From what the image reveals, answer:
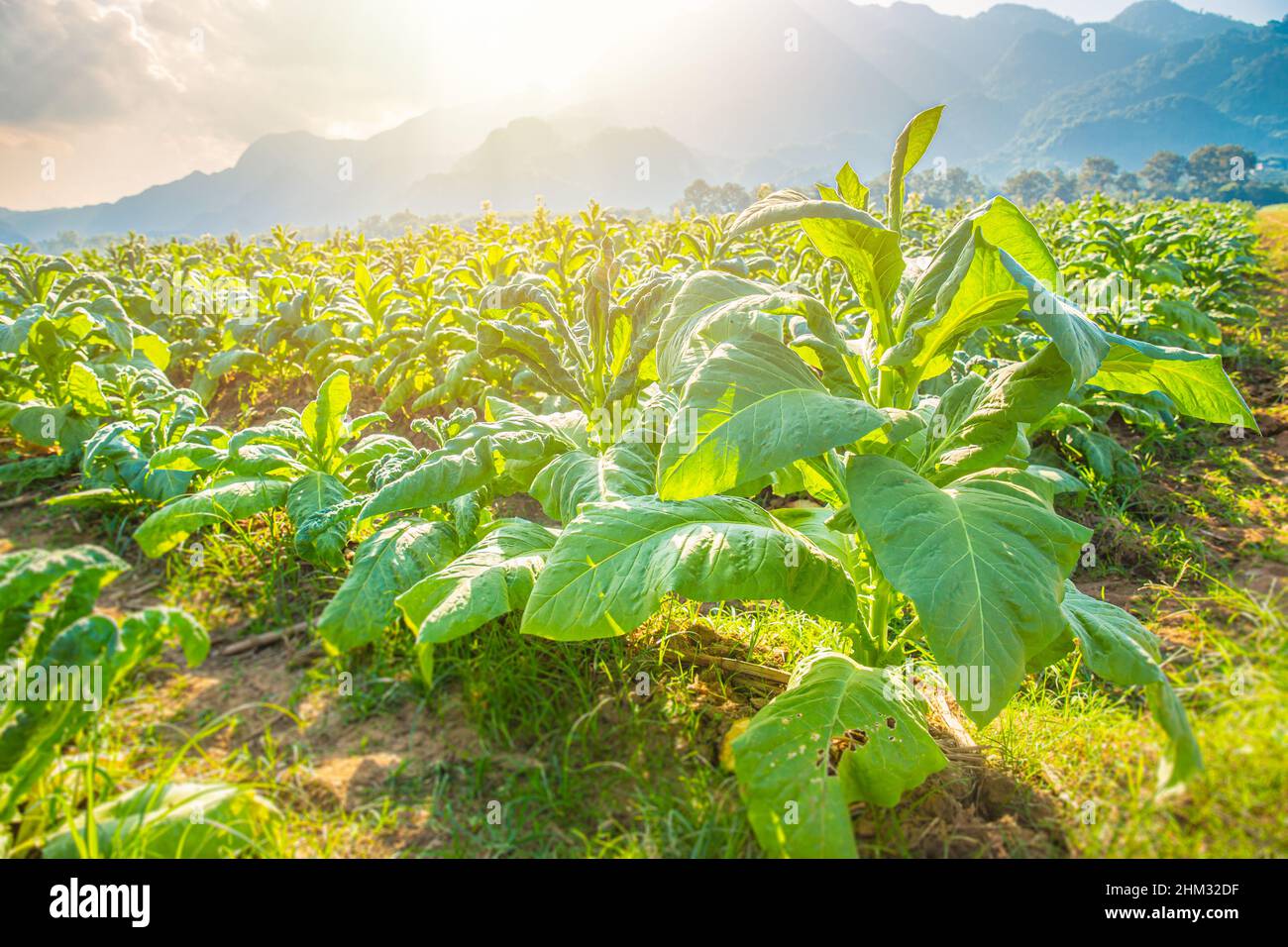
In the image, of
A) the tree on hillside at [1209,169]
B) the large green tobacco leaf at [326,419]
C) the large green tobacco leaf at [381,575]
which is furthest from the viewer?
the tree on hillside at [1209,169]

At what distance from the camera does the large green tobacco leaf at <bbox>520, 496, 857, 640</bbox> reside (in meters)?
1.44

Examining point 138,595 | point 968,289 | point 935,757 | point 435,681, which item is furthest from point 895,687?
point 138,595

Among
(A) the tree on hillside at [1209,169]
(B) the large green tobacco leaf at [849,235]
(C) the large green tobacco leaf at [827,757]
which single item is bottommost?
(C) the large green tobacco leaf at [827,757]

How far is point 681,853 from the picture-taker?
1.27 metres

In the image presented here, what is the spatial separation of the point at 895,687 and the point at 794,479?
2.40ft

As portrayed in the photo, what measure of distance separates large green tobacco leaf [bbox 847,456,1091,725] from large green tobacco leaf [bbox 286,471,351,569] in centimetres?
146

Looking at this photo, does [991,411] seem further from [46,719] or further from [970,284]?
[46,719]

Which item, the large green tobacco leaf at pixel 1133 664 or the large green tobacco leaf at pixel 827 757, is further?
the large green tobacco leaf at pixel 827 757

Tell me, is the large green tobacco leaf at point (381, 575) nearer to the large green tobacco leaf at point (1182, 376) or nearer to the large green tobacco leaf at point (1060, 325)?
the large green tobacco leaf at point (1060, 325)

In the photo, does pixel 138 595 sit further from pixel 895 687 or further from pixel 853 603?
pixel 895 687

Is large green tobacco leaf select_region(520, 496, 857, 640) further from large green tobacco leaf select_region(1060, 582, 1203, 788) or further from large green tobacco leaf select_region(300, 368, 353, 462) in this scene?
large green tobacco leaf select_region(300, 368, 353, 462)

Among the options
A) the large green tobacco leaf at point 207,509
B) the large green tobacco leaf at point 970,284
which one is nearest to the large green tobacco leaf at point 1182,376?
the large green tobacco leaf at point 970,284

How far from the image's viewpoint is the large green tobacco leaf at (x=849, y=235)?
1.49 meters

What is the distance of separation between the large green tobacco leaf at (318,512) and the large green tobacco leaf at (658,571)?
819 mm
